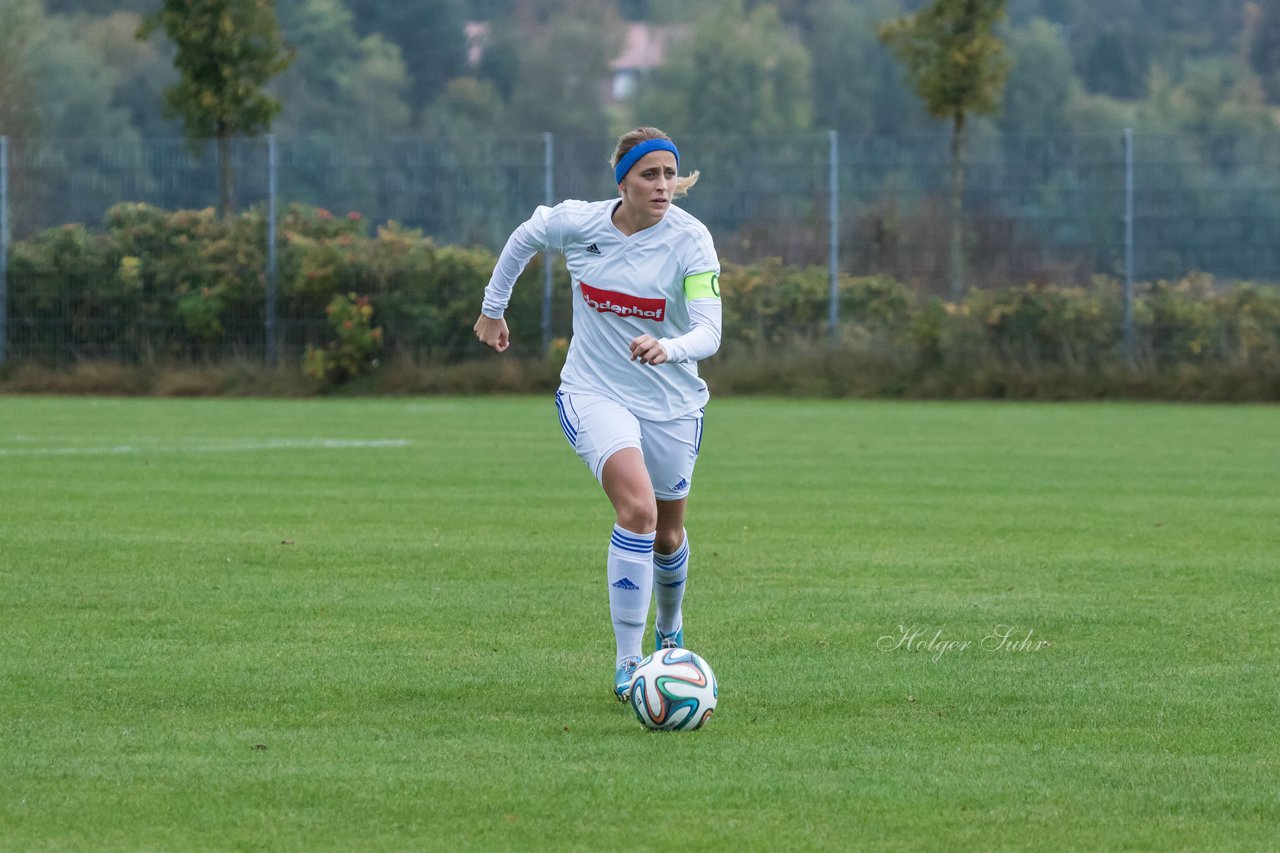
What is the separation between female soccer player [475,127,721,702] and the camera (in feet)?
23.2

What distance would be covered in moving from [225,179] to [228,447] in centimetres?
1307

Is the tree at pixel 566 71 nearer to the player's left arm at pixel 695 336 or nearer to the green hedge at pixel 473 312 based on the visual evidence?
the green hedge at pixel 473 312

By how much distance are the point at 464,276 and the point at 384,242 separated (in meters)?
1.31

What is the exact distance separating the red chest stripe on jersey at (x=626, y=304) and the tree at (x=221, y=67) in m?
23.5

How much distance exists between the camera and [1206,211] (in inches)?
1090

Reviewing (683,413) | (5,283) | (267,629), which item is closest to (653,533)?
(683,413)

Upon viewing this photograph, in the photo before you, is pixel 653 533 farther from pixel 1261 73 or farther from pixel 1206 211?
pixel 1261 73

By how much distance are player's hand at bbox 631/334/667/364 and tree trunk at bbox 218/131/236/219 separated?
79.9 ft

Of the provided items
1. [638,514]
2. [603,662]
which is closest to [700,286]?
[638,514]

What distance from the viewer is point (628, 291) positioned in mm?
7355

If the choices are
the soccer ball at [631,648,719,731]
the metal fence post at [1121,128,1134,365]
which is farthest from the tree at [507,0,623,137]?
the soccer ball at [631,648,719,731]

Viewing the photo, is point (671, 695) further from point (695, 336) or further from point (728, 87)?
point (728, 87)

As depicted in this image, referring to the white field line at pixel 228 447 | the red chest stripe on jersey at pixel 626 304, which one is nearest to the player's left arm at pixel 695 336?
the red chest stripe on jersey at pixel 626 304

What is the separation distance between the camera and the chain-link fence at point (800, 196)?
90.8 feet
